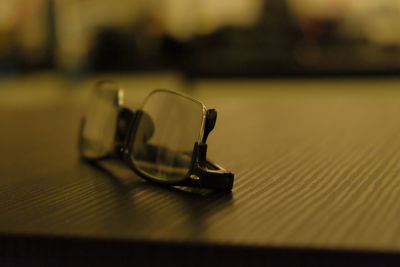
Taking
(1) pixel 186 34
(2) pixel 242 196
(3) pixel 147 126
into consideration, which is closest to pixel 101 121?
(3) pixel 147 126

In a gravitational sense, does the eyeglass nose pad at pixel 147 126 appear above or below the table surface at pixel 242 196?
above

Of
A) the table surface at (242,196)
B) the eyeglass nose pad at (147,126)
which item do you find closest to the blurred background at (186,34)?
the table surface at (242,196)

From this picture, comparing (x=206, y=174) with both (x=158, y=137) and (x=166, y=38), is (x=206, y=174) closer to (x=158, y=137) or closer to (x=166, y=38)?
(x=158, y=137)


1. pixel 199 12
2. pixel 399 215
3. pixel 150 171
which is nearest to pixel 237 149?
pixel 150 171

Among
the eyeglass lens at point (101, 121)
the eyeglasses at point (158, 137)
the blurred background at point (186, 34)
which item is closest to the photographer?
the eyeglasses at point (158, 137)

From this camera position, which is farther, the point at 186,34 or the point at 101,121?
the point at 186,34

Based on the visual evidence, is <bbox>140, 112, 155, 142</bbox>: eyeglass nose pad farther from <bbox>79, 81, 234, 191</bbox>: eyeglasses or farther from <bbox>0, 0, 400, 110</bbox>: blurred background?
<bbox>0, 0, 400, 110</bbox>: blurred background

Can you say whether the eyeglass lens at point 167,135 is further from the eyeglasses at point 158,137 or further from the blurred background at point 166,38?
the blurred background at point 166,38

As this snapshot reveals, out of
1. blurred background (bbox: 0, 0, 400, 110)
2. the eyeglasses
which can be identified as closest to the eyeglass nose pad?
the eyeglasses
